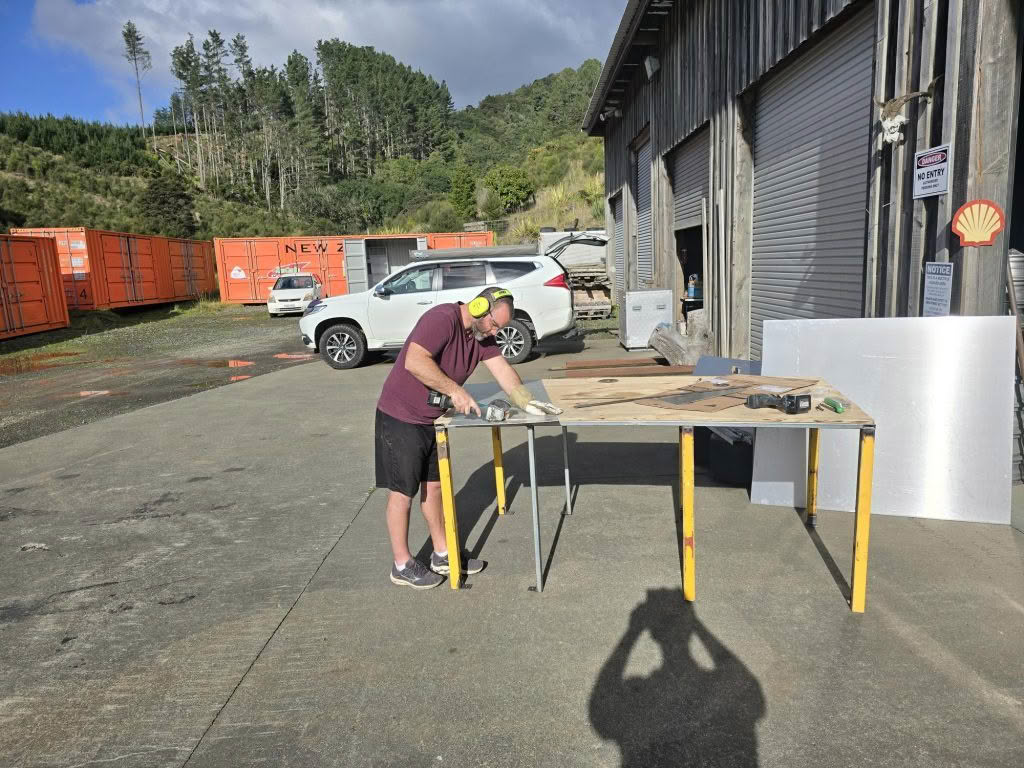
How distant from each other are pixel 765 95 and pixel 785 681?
7.03m

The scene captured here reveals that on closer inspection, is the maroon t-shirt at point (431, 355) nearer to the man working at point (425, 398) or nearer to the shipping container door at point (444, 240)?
the man working at point (425, 398)

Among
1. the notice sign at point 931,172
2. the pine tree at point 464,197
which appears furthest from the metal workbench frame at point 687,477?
the pine tree at point 464,197

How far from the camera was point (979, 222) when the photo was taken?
4.11m

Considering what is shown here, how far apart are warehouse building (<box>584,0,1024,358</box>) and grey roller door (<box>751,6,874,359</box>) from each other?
0.02 meters

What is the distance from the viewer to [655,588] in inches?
139

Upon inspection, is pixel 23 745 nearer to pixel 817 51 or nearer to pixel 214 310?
pixel 817 51

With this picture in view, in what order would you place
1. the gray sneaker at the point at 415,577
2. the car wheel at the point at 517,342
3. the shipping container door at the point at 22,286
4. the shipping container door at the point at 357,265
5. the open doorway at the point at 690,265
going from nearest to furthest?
the gray sneaker at the point at 415,577
the car wheel at the point at 517,342
the open doorway at the point at 690,265
the shipping container door at the point at 22,286
the shipping container door at the point at 357,265

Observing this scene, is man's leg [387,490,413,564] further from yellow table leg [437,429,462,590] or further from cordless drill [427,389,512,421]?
cordless drill [427,389,512,421]

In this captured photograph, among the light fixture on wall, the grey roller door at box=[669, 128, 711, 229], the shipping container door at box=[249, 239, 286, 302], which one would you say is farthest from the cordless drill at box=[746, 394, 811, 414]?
the shipping container door at box=[249, 239, 286, 302]

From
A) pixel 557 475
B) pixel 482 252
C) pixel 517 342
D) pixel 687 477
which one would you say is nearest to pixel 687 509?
pixel 687 477

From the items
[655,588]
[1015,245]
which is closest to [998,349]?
[655,588]

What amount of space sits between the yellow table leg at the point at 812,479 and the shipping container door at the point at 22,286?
19716 mm

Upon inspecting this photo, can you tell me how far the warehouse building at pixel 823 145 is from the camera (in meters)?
4.16

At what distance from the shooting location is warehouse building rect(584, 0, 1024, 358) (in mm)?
4156
